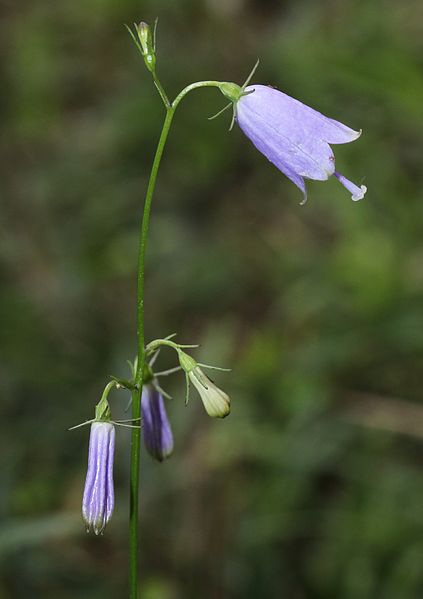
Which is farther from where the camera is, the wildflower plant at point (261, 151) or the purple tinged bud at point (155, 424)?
the purple tinged bud at point (155, 424)

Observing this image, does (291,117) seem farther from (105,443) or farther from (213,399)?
(105,443)

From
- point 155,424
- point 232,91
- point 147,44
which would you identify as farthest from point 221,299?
point 147,44

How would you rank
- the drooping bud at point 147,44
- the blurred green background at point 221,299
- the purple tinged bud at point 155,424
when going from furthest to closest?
the blurred green background at point 221,299 → the purple tinged bud at point 155,424 → the drooping bud at point 147,44

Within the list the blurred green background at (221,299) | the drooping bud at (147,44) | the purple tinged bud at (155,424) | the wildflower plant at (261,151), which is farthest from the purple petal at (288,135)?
the blurred green background at (221,299)

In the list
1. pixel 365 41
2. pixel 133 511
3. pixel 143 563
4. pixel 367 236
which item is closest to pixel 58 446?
pixel 143 563

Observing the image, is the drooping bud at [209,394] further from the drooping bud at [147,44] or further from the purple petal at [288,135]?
the drooping bud at [147,44]

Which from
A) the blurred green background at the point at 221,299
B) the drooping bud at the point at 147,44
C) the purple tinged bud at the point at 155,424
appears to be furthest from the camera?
the blurred green background at the point at 221,299
